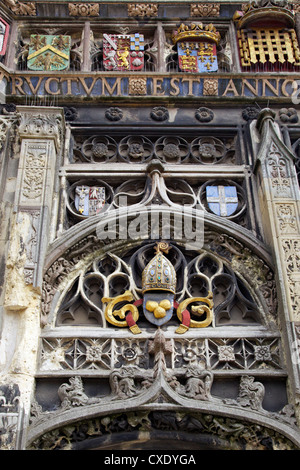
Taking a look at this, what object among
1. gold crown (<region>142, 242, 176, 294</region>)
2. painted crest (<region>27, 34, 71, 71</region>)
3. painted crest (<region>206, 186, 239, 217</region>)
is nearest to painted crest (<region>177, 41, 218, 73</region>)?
painted crest (<region>27, 34, 71, 71</region>)

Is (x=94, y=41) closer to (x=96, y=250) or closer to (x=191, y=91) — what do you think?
(x=191, y=91)

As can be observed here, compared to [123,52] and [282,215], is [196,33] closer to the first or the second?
[123,52]

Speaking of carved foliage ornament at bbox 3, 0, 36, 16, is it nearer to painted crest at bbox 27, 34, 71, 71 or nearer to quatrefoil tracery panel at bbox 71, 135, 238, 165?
painted crest at bbox 27, 34, 71, 71

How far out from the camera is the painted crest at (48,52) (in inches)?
526

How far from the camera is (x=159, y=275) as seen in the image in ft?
34.0

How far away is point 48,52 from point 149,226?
461 cm

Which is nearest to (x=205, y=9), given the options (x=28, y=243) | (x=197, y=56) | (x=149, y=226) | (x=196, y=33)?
(x=196, y=33)

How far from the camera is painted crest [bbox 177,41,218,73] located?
1352 cm

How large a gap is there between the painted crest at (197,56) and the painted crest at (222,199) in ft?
9.53

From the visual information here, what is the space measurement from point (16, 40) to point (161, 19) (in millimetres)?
3004

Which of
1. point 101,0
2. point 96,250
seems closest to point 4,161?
point 96,250

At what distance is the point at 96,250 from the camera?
435 inches

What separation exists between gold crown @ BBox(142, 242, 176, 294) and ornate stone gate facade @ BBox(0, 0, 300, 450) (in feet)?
0.09

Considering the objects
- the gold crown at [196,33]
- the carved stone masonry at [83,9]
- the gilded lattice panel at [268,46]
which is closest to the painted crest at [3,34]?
the carved stone masonry at [83,9]
